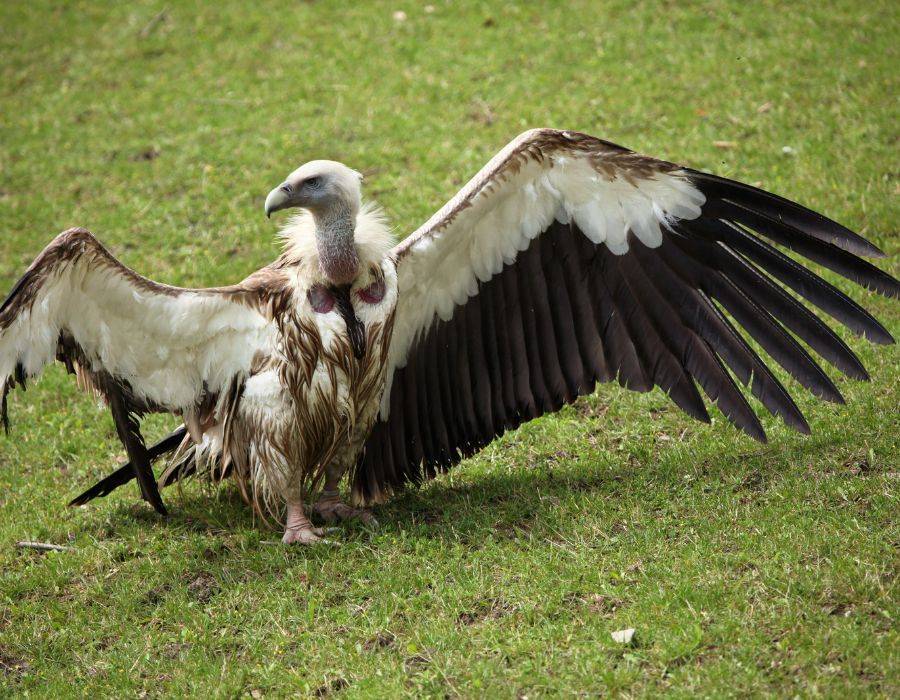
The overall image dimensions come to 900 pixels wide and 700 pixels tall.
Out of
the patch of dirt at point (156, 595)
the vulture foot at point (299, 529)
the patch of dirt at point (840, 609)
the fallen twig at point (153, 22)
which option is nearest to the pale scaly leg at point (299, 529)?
the vulture foot at point (299, 529)

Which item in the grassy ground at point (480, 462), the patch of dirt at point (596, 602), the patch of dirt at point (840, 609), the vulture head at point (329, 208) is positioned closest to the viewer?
the patch of dirt at point (840, 609)

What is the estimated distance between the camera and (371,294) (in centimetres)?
498

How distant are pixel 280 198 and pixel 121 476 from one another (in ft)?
5.75

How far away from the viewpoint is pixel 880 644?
355 cm

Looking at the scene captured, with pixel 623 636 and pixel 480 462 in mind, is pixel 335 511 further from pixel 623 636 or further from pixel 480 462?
pixel 623 636

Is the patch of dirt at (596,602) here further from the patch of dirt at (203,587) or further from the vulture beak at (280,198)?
the vulture beak at (280,198)

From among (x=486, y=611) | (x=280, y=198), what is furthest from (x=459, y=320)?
(x=486, y=611)

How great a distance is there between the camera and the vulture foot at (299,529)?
5.02m

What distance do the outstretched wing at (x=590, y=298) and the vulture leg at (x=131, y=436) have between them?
1056 millimetres

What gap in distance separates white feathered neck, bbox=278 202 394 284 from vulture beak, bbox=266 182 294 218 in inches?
9.0

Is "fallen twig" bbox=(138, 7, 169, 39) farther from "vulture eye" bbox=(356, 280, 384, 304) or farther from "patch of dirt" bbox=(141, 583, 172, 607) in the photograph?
"patch of dirt" bbox=(141, 583, 172, 607)

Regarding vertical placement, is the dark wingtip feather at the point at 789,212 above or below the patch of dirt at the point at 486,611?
above

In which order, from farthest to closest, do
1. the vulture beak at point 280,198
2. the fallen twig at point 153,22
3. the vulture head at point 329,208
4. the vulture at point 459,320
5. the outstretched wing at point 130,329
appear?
the fallen twig at point 153,22 → the vulture head at point 329,208 → the vulture beak at point 280,198 → the vulture at point 459,320 → the outstretched wing at point 130,329

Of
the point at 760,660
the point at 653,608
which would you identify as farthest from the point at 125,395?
the point at 760,660
